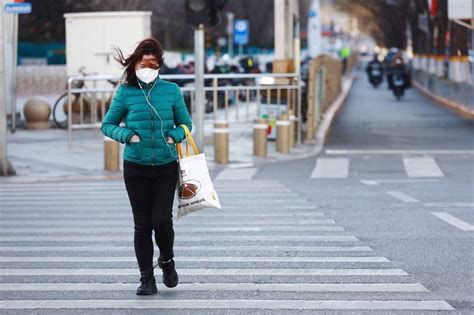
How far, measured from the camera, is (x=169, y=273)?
27.7 ft

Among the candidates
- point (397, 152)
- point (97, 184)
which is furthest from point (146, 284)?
point (397, 152)

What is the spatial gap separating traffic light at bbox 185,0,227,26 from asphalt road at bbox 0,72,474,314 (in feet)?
8.39

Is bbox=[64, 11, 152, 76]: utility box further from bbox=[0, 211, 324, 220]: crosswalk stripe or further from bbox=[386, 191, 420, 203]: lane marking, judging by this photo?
bbox=[0, 211, 324, 220]: crosswalk stripe

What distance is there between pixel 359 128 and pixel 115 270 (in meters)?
22.6

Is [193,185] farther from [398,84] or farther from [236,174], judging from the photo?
[398,84]

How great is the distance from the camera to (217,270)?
30.8ft

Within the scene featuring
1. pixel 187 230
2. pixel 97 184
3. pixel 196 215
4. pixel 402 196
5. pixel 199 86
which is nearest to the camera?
pixel 187 230

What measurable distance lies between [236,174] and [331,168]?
1.92 m

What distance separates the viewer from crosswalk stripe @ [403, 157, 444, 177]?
741 inches

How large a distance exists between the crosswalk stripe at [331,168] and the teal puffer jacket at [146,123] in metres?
10.5

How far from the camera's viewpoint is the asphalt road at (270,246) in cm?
816

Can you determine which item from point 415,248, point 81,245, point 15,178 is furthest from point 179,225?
point 15,178

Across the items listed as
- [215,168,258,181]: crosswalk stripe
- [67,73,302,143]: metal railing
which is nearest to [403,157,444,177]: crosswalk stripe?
[215,168,258,181]: crosswalk stripe

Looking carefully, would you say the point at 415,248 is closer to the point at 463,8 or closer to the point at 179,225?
the point at 179,225
